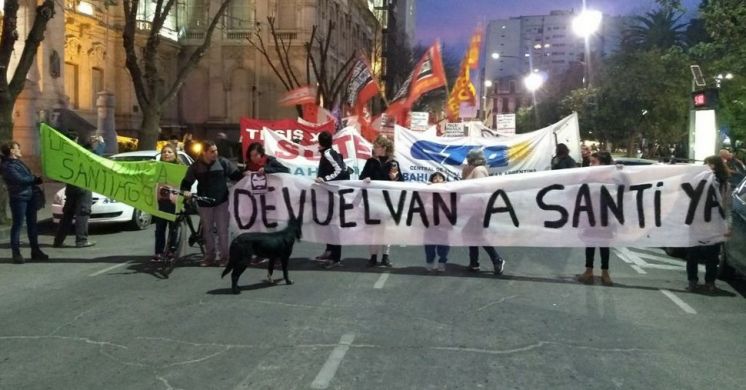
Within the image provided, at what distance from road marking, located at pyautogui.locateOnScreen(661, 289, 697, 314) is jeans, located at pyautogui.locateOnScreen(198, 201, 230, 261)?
5.49m

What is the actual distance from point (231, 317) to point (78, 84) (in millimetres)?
27132

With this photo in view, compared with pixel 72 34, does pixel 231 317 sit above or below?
below

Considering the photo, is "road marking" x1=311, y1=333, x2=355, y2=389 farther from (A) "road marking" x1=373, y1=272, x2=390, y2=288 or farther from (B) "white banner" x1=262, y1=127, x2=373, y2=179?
(B) "white banner" x1=262, y1=127, x2=373, y2=179

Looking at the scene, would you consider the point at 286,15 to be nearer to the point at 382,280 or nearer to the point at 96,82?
the point at 96,82

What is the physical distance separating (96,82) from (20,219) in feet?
82.1

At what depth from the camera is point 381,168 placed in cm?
1014

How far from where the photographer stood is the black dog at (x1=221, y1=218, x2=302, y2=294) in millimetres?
8086

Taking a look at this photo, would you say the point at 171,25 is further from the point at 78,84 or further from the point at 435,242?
the point at 435,242

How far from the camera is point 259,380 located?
17.1ft

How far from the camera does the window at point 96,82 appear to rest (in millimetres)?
32438

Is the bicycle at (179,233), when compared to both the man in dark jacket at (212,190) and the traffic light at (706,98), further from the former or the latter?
the traffic light at (706,98)

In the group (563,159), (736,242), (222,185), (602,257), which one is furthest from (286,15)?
(736,242)

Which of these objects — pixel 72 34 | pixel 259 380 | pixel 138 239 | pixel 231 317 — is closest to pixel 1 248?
pixel 138 239

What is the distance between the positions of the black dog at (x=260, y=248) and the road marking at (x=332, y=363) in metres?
2.10
